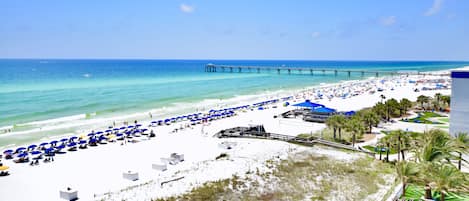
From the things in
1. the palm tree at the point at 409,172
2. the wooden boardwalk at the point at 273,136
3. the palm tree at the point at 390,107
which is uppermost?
the palm tree at the point at 409,172

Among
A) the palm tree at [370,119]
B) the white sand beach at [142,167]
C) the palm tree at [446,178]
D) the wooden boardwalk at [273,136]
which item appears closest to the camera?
the palm tree at [446,178]

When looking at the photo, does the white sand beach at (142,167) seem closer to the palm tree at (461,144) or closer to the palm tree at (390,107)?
the palm tree at (390,107)

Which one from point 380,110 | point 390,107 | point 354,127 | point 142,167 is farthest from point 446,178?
point 390,107

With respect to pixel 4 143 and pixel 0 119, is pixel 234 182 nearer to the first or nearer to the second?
pixel 4 143

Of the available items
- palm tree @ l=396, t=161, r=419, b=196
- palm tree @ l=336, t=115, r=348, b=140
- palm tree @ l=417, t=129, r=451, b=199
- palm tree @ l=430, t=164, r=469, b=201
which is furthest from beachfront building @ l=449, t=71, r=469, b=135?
palm tree @ l=336, t=115, r=348, b=140

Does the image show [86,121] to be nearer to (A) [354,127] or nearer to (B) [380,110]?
(A) [354,127]

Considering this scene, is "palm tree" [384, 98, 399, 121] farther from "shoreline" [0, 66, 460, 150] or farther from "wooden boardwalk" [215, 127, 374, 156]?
"shoreline" [0, 66, 460, 150]

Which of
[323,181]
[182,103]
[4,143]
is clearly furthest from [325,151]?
[182,103]

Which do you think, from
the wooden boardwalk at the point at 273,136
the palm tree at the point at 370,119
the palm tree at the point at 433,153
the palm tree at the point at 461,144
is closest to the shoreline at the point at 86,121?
the wooden boardwalk at the point at 273,136
